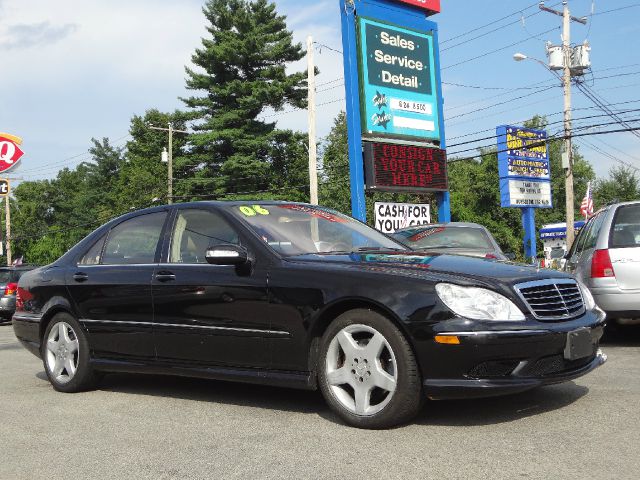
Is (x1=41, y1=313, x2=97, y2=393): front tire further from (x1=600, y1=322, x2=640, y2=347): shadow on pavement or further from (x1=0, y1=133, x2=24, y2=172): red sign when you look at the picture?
(x1=0, y1=133, x2=24, y2=172): red sign

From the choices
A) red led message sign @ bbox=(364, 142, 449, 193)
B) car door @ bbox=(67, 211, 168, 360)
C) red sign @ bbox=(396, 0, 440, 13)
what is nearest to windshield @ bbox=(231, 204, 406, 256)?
car door @ bbox=(67, 211, 168, 360)

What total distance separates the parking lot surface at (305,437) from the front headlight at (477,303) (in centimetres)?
66

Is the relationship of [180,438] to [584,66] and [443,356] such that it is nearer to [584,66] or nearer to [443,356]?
[443,356]

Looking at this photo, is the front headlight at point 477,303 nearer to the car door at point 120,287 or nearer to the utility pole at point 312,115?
the car door at point 120,287

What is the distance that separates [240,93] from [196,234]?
41495 mm

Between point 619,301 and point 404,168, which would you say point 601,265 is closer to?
point 619,301

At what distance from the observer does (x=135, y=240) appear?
5879 mm

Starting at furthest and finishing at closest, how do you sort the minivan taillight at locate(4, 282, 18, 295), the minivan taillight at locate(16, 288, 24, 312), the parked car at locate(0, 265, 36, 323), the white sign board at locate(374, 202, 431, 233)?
the white sign board at locate(374, 202, 431, 233) < the minivan taillight at locate(4, 282, 18, 295) < the parked car at locate(0, 265, 36, 323) < the minivan taillight at locate(16, 288, 24, 312)

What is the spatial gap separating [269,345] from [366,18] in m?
16.1

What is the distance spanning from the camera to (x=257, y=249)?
496cm

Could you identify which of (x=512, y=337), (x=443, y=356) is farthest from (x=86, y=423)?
(x=512, y=337)

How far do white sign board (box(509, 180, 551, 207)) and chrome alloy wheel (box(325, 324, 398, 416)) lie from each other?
26966 mm

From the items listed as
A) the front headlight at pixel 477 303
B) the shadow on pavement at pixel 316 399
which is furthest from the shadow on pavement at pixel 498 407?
the front headlight at pixel 477 303

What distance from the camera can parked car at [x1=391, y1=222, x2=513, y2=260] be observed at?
10.2 meters
